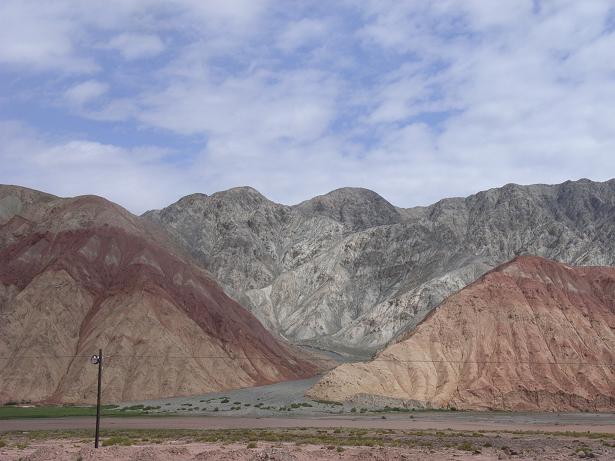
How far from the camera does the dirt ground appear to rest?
38375 mm

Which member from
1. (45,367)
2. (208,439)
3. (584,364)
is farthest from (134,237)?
(208,439)

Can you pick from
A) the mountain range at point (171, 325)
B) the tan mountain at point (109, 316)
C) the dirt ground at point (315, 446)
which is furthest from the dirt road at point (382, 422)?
the tan mountain at point (109, 316)

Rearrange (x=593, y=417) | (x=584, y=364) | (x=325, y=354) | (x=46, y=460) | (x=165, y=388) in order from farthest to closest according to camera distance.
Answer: (x=325, y=354) → (x=165, y=388) → (x=584, y=364) → (x=593, y=417) → (x=46, y=460)

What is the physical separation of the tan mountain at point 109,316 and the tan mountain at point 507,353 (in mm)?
27496

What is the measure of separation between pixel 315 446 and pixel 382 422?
28.6 meters

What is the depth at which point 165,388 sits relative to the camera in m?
111

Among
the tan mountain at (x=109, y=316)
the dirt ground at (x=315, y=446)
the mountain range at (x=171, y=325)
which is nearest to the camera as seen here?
the dirt ground at (x=315, y=446)

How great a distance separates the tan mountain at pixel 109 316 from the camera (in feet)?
365

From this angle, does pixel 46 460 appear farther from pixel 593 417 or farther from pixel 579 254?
pixel 579 254

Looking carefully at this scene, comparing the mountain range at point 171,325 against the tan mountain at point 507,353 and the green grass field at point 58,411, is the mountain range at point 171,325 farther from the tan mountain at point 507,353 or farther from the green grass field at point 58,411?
the green grass field at point 58,411

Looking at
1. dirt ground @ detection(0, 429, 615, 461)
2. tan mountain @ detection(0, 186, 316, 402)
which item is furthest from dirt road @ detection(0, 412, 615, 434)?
tan mountain @ detection(0, 186, 316, 402)

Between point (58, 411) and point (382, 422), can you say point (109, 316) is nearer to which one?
point (58, 411)

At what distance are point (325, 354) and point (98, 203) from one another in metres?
55.0

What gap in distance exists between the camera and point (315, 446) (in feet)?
151
